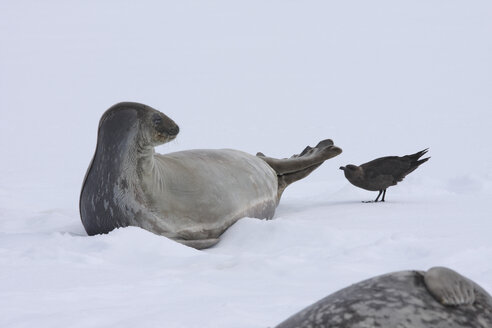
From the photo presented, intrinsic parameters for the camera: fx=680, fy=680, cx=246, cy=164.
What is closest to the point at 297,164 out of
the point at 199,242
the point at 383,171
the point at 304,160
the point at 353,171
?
the point at 304,160

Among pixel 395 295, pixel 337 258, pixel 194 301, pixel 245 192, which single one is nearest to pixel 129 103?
pixel 245 192

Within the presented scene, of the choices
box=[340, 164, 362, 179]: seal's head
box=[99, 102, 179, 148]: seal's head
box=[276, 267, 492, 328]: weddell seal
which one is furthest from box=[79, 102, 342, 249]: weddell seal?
box=[276, 267, 492, 328]: weddell seal

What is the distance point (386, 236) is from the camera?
414cm

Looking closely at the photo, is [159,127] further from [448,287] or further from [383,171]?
[448,287]

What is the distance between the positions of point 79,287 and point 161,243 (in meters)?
0.99

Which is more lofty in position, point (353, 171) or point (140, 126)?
point (140, 126)

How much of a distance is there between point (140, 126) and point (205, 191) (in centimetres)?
66

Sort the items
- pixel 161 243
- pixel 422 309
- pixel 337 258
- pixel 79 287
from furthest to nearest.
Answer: pixel 161 243 → pixel 337 258 → pixel 79 287 → pixel 422 309

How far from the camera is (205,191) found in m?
4.72

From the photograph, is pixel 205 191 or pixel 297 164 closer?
pixel 205 191

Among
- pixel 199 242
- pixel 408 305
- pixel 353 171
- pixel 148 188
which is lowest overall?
pixel 199 242

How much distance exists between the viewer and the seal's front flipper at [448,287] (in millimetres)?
1564

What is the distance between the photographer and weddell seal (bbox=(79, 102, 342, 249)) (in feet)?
14.3

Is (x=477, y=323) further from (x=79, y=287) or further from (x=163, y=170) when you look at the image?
(x=163, y=170)
